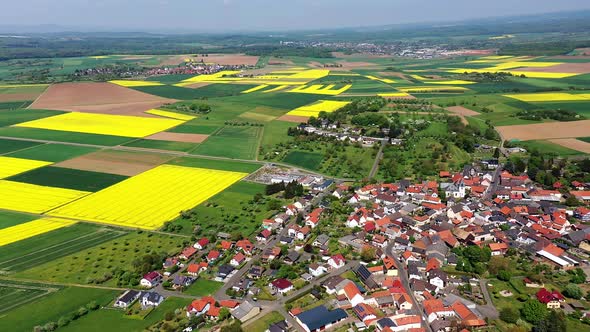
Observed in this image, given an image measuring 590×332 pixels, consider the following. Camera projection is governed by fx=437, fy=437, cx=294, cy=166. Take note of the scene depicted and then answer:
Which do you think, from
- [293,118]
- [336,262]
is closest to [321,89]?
[293,118]

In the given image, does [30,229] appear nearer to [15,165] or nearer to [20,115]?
[15,165]

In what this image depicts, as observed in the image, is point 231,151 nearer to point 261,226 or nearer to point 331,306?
point 261,226

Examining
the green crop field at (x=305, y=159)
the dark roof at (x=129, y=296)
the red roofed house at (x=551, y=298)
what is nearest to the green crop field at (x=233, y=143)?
the green crop field at (x=305, y=159)

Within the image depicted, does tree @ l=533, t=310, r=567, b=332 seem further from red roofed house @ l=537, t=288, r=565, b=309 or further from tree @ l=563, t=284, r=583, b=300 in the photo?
tree @ l=563, t=284, r=583, b=300

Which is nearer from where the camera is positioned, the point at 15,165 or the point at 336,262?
the point at 336,262

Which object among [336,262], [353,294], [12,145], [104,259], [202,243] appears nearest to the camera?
[353,294]

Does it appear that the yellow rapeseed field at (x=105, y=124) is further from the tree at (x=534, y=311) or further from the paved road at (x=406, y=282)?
the tree at (x=534, y=311)
